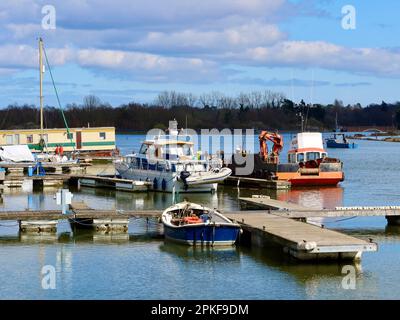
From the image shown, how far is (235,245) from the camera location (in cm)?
2941

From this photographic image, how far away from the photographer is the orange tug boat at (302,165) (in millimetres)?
54156

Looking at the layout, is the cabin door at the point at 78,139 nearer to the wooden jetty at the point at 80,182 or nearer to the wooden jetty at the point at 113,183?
the wooden jetty at the point at 80,182

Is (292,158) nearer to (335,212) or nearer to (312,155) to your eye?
(312,155)

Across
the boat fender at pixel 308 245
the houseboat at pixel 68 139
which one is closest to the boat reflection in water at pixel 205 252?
the boat fender at pixel 308 245

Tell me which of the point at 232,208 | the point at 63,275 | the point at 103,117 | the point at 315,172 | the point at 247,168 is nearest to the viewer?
the point at 63,275

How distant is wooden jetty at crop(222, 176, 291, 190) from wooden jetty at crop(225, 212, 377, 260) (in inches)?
822

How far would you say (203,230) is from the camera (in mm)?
29000

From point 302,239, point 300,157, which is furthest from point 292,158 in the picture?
point 302,239

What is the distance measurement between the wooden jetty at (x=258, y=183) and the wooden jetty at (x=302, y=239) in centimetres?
2089

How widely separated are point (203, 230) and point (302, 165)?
88.1 ft

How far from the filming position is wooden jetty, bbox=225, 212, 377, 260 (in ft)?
83.8

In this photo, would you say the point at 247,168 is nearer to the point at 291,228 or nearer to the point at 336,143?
the point at 291,228
